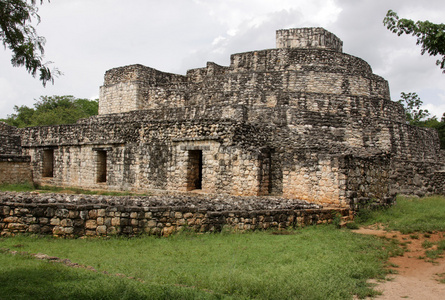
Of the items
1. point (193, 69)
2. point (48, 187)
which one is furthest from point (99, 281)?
point (193, 69)

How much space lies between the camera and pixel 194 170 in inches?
518

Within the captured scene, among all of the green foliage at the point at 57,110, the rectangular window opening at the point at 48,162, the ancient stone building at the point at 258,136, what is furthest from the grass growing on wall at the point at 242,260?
the green foliage at the point at 57,110

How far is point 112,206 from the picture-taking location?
24.4 feet

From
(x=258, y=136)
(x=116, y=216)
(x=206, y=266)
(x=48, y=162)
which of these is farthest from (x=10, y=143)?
(x=206, y=266)

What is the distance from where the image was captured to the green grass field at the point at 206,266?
4426mm

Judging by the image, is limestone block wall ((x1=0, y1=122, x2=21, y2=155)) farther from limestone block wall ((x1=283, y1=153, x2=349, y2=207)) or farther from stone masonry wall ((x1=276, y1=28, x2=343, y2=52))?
stone masonry wall ((x1=276, y1=28, x2=343, y2=52))

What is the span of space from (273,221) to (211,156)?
4340 mm

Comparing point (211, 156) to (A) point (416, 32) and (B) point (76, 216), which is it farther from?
(A) point (416, 32)

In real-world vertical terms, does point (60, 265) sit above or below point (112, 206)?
below

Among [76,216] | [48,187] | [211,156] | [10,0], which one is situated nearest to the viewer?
[10,0]

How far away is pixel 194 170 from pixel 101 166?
4969mm

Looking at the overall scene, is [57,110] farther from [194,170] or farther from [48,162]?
[194,170]

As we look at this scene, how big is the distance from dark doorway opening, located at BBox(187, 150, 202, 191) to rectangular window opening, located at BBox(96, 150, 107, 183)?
15.9ft

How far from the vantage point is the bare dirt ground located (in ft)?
16.1
